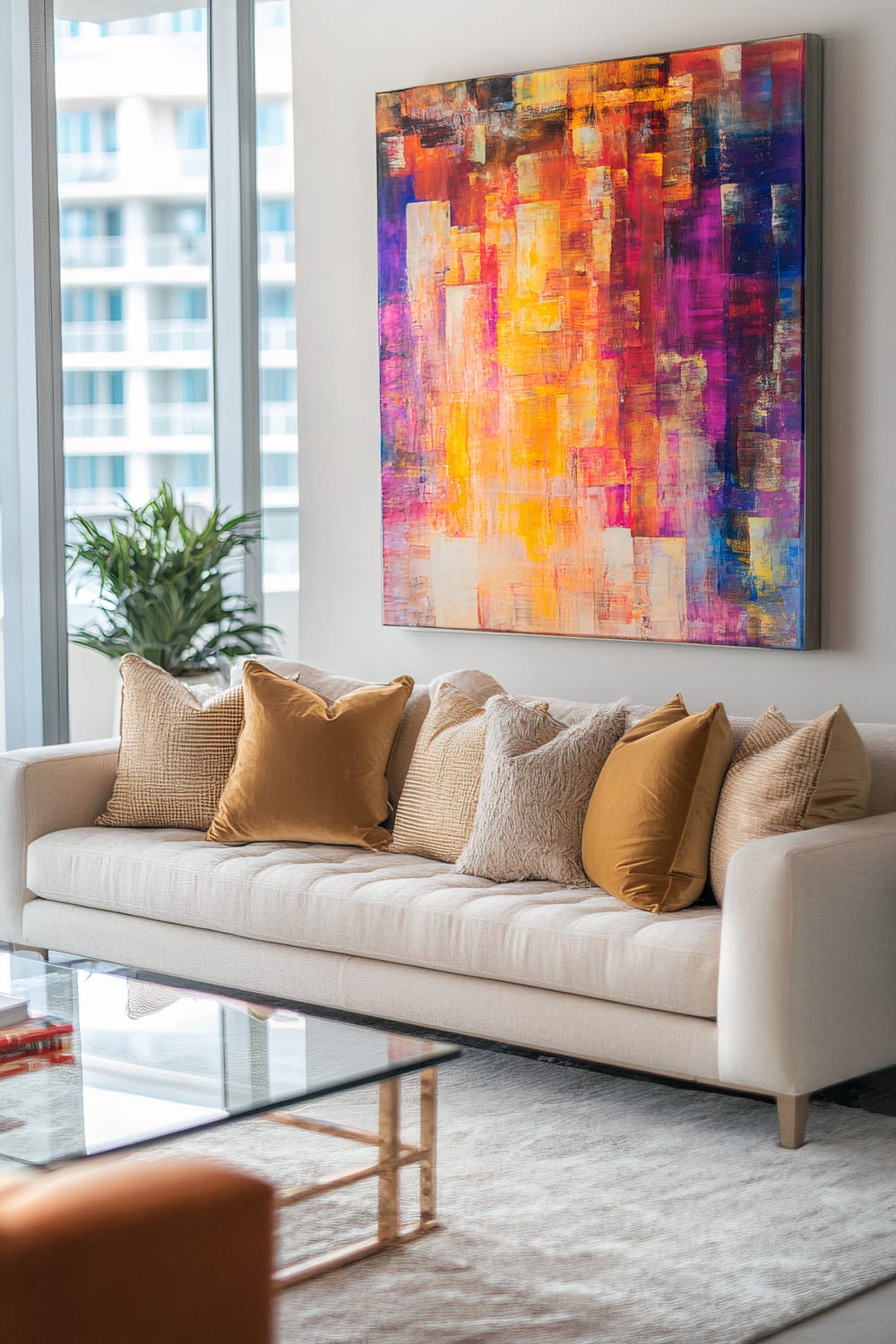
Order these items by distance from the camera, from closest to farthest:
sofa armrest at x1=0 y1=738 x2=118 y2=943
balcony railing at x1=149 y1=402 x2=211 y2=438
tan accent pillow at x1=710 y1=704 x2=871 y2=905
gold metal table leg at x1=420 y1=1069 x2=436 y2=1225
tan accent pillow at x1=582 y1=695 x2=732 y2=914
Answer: gold metal table leg at x1=420 y1=1069 x2=436 y2=1225
tan accent pillow at x1=710 y1=704 x2=871 y2=905
tan accent pillow at x1=582 y1=695 x2=732 y2=914
sofa armrest at x1=0 y1=738 x2=118 y2=943
balcony railing at x1=149 y1=402 x2=211 y2=438

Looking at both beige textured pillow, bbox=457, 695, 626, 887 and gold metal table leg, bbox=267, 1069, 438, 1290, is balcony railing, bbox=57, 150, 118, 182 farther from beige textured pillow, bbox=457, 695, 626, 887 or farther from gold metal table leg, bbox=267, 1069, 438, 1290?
gold metal table leg, bbox=267, 1069, 438, 1290

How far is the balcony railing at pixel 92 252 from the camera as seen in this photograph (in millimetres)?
5867

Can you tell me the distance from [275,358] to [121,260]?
26.8 inches

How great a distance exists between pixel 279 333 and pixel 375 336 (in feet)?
4.18

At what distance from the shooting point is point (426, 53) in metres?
4.99

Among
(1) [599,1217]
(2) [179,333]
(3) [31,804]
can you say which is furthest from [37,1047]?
(2) [179,333]

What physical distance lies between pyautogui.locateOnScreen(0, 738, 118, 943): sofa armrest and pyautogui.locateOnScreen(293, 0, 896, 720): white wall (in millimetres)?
1066

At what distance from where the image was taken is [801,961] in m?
3.18

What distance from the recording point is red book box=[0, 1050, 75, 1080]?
2740 mm

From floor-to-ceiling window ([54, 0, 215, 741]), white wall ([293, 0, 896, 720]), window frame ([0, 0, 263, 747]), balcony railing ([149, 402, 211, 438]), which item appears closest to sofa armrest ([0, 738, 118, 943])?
white wall ([293, 0, 896, 720])

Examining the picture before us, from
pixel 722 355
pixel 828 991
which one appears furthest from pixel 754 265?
pixel 828 991

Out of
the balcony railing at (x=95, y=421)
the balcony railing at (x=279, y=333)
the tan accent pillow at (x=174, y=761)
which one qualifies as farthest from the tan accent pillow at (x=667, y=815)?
the balcony railing at (x=279, y=333)

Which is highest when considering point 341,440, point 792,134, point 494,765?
point 792,134

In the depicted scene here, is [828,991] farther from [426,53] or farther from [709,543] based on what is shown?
[426,53]
